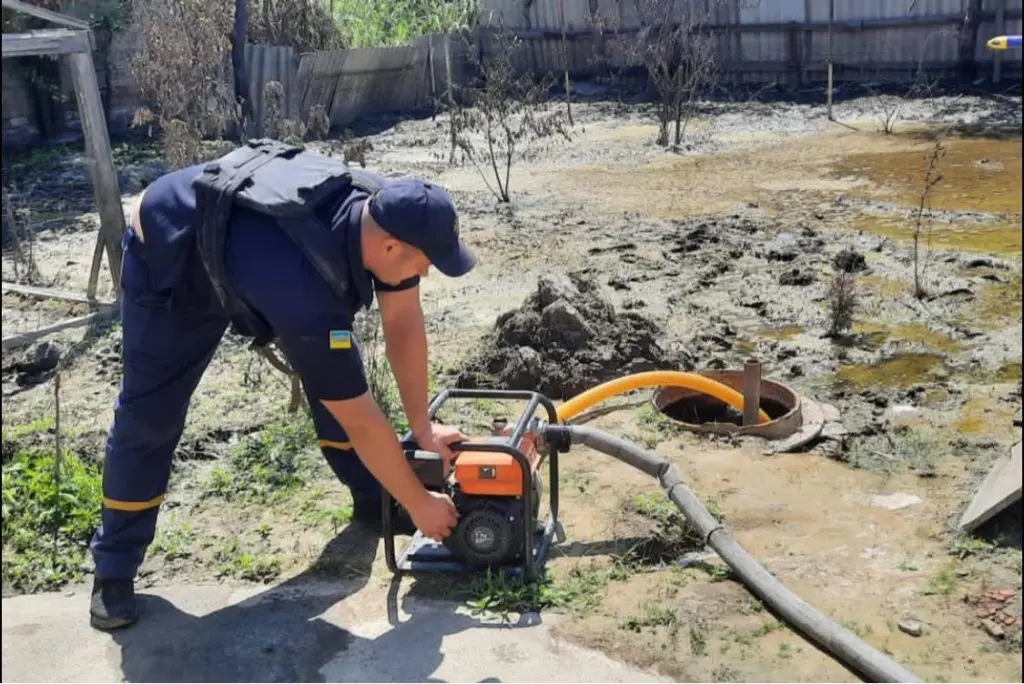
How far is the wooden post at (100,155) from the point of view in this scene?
8273 mm

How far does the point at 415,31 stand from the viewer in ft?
57.7

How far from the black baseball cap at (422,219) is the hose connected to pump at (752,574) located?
1061 millimetres

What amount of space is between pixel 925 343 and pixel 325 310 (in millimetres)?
5168

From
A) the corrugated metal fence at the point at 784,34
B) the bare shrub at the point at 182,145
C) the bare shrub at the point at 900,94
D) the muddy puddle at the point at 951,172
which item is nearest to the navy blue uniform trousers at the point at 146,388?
the bare shrub at the point at 182,145

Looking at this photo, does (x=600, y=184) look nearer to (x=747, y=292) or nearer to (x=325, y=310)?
(x=747, y=292)

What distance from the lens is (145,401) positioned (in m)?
4.06

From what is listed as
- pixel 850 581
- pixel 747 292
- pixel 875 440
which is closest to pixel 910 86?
pixel 747 292

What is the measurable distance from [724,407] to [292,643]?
10.6 feet

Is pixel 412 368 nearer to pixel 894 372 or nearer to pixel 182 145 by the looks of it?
pixel 894 372

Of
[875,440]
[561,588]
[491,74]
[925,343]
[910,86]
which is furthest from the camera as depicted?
[910,86]

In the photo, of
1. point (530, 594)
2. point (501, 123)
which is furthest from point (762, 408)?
point (501, 123)

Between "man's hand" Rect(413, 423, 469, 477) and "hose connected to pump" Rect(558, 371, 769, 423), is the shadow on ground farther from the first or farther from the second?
"hose connected to pump" Rect(558, 371, 769, 423)

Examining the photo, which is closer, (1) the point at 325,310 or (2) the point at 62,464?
(1) the point at 325,310

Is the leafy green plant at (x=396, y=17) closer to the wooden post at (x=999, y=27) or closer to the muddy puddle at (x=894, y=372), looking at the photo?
the wooden post at (x=999, y=27)
